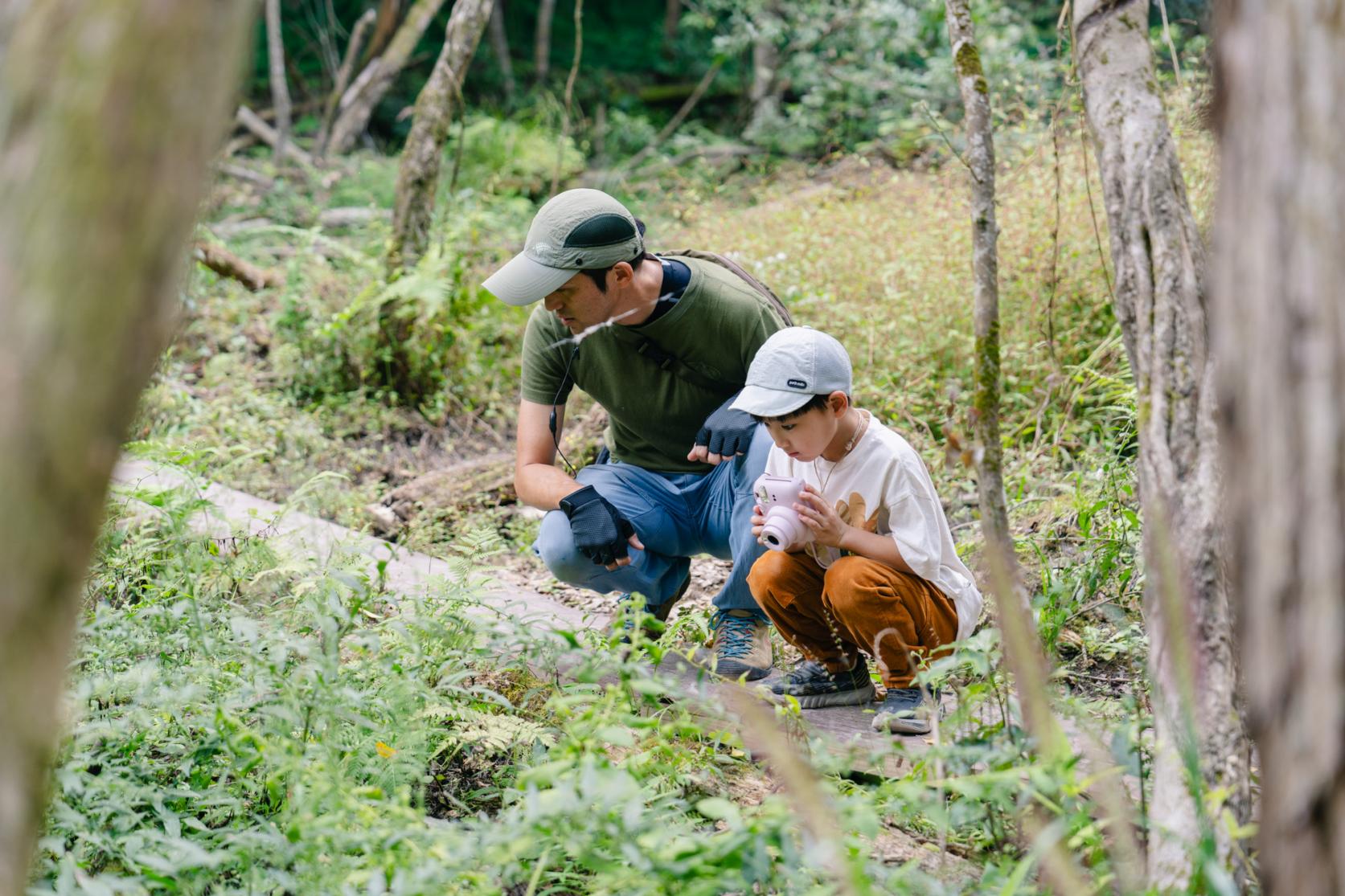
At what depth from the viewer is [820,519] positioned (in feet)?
10.2

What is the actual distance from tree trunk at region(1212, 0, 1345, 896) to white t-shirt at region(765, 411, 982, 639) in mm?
A: 1600

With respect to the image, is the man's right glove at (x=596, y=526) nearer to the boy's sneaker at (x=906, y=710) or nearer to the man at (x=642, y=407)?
the man at (x=642, y=407)

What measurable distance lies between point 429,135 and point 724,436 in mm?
4124

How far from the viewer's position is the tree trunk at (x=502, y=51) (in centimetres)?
1427

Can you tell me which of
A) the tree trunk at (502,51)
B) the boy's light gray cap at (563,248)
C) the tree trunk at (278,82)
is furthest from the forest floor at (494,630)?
the tree trunk at (502,51)

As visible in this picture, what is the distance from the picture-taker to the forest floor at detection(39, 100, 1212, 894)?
204 cm

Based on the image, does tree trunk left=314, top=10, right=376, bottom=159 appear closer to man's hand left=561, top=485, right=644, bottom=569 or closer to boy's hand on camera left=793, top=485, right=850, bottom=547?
man's hand left=561, top=485, right=644, bottom=569

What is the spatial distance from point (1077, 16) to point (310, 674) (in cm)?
216

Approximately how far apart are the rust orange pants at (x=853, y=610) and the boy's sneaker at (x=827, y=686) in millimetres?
34

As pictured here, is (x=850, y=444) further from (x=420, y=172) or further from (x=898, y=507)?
(x=420, y=172)

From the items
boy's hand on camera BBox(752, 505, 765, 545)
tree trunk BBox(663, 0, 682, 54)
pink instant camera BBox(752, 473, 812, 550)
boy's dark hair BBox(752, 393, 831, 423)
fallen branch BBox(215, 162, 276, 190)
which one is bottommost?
fallen branch BBox(215, 162, 276, 190)

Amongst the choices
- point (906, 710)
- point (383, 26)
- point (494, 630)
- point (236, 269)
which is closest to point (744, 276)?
point (906, 710)

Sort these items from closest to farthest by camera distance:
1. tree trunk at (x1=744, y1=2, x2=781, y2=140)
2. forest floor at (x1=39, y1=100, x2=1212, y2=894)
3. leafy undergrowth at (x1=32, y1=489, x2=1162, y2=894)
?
leafy undergrowth at (x1=32, y1=489, x2=1162, y2=894), forest floor at (x1=39, y1=100, x2=1212, y2=894), tree trunk at (x1=744, y1=2, x2=781, y2=140)

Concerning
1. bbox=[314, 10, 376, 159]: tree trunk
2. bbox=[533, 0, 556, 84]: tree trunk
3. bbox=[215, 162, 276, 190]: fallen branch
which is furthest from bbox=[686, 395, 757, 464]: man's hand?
bbox=[533, 0, 556, 84]: tree trunk
